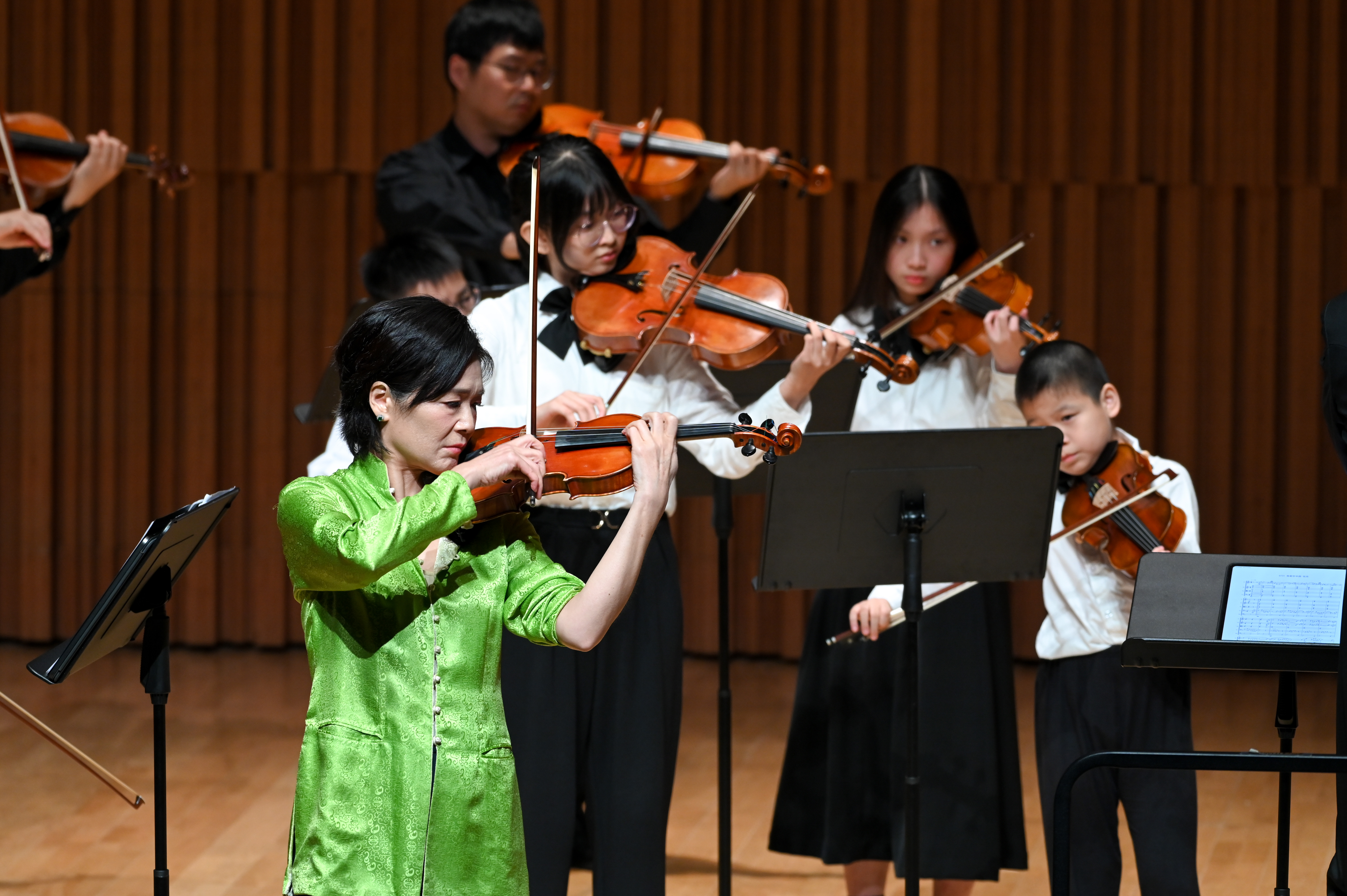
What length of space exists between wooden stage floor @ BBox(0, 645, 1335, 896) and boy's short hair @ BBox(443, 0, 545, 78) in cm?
181

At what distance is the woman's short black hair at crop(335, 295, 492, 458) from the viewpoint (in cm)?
172

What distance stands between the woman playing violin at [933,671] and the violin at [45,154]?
1.79m

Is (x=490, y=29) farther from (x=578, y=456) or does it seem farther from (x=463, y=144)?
(x=578, y=456)

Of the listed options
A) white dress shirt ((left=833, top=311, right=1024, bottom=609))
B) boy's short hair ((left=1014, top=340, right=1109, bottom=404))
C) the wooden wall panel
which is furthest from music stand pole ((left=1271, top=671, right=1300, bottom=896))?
the wooden wall panel

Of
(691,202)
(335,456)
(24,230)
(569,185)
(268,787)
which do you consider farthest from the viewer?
(691,202)

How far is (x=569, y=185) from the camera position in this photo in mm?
2424

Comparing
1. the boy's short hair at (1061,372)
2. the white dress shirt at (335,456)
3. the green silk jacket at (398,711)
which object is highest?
the boy's short hair at (1061,372)

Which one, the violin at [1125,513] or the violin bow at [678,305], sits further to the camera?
the violin at [1125,513]

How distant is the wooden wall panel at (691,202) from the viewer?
16.9 ft

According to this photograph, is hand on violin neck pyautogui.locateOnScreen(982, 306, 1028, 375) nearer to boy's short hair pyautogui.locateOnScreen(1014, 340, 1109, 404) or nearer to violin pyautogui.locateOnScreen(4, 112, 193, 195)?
boy's short hair pyautogui.locateOnScreen(1014, 340, 1109, 404)

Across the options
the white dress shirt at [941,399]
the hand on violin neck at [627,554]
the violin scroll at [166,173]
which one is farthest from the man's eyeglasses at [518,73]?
the hand on violin neck at [627,554]

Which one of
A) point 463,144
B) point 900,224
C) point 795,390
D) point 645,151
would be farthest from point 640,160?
point 795,390

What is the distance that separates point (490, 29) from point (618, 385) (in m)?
1.31

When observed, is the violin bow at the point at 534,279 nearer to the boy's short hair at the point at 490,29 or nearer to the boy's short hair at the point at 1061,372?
the boy's short hair at the point at 1061,372
